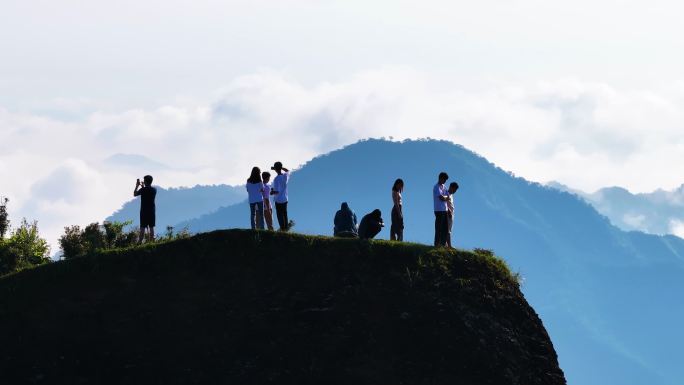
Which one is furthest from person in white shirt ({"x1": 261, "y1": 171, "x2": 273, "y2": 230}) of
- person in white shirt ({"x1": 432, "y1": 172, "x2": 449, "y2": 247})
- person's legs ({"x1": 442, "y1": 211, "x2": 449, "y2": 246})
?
person's legs ({"x1": 442, "y1": 211, "x2": 449, "y2": 246})

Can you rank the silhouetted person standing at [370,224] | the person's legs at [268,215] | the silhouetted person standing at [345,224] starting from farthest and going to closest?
1. the silhouetted person standing at [345,224]
2. the person's legs at [268,215]
3. the silhouetted person standing at [370,224]

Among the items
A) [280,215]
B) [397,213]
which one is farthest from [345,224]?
[280,215]

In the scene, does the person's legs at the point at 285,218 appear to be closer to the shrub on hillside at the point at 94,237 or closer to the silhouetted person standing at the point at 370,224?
the silhouetted person standing at the point at 370,224

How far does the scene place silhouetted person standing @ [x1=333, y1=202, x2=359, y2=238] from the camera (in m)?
36.4

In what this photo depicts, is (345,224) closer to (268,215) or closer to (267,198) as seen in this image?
(268,215)

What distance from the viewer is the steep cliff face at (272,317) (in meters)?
30.3

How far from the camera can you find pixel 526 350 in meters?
32.2

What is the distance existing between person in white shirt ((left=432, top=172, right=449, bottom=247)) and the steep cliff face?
75 cm

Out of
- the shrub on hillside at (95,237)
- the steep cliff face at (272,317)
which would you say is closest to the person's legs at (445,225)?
the steep cliff face at (272,317)

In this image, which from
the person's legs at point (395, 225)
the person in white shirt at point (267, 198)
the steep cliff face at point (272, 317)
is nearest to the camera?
the steep cliff face at point (272, 317)

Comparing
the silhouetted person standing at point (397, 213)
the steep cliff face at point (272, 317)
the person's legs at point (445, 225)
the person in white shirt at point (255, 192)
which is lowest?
the steep cliff face at point (272, 317)

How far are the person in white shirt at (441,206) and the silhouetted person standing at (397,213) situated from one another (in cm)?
118

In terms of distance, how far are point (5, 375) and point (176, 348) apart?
5.09m

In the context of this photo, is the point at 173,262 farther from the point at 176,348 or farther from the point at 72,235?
the point at 72,235
